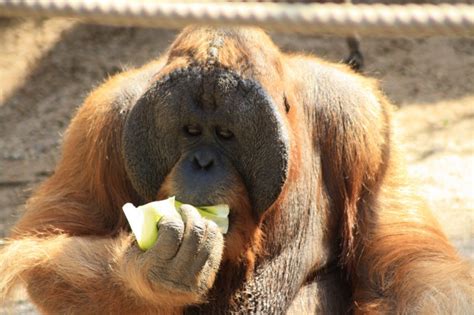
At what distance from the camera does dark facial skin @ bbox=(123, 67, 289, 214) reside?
3857 millimetres

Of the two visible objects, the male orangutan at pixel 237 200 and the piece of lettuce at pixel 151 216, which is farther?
the male orangutan at pixel 237 200

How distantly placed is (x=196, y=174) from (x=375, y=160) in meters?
1.05

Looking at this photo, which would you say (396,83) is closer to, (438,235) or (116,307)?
(438,235)

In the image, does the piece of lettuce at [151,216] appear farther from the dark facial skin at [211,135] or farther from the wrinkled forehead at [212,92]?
the wrinkled forehead at [212,92]

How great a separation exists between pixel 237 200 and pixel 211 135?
0.94 feet

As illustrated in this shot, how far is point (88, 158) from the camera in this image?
14.6ft

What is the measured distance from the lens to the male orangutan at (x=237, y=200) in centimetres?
387

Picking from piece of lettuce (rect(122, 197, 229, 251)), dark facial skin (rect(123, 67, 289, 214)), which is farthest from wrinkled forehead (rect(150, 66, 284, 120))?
piece of lettuce (rect(122, 197, 229, 251))

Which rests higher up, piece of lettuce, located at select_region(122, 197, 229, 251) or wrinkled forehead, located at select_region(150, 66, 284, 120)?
wrinkled forehead, located at select_region(150, 66, 284, 120)

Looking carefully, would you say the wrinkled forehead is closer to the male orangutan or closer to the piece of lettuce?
the male orangutan

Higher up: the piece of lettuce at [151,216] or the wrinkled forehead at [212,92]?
the wrinkled forehead at [212,92]

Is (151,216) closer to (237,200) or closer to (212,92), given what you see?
(237,200)

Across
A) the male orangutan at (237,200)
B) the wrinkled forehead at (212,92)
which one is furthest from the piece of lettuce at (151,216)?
the wrinkled forehead at (212,92)

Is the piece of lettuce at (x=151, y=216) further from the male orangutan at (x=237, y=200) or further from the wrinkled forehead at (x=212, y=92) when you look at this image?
the wrinkled forehead at (x=212, y=92)
